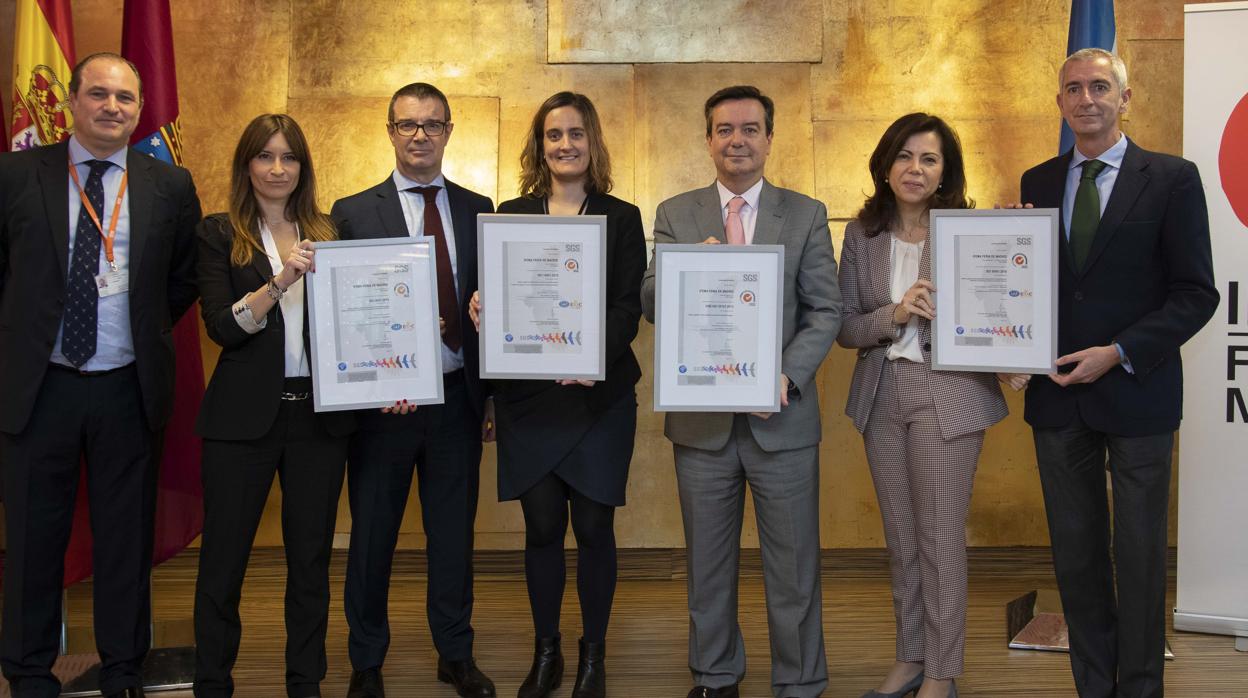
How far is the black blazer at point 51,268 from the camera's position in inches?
120

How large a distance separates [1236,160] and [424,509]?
3272 mm

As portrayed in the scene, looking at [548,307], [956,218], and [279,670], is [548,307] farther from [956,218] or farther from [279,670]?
[279,670]

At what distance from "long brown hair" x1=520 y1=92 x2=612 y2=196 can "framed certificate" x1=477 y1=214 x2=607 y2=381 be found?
31 centimetres

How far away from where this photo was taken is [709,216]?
127 inches

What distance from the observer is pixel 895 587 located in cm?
331

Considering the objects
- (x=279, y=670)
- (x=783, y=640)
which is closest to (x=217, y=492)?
(x=279, y=670)

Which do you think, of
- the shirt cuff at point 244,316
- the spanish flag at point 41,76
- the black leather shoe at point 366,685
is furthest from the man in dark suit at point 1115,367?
the spanish flag at point 41,76

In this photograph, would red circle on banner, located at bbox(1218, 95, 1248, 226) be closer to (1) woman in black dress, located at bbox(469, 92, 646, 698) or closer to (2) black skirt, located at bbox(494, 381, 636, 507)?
(1) woman in black dress, located at bbox(469, 92, 646, 698)

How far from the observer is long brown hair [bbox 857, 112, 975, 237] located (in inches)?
125

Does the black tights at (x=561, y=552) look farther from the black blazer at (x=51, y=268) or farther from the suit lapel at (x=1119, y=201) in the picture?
the suit lapel at (x=1119, y=201)

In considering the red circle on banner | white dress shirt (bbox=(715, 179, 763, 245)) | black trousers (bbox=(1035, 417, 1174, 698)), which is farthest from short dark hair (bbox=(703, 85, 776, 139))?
the red circle on banner

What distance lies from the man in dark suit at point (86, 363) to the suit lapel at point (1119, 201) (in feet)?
9.27

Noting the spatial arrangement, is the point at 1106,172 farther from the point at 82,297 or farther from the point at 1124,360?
the point at 82,297

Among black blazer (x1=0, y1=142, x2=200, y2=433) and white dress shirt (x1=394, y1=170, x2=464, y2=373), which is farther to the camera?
white dress shirt (x1=394, y1=170, x2=464, y2=373)
